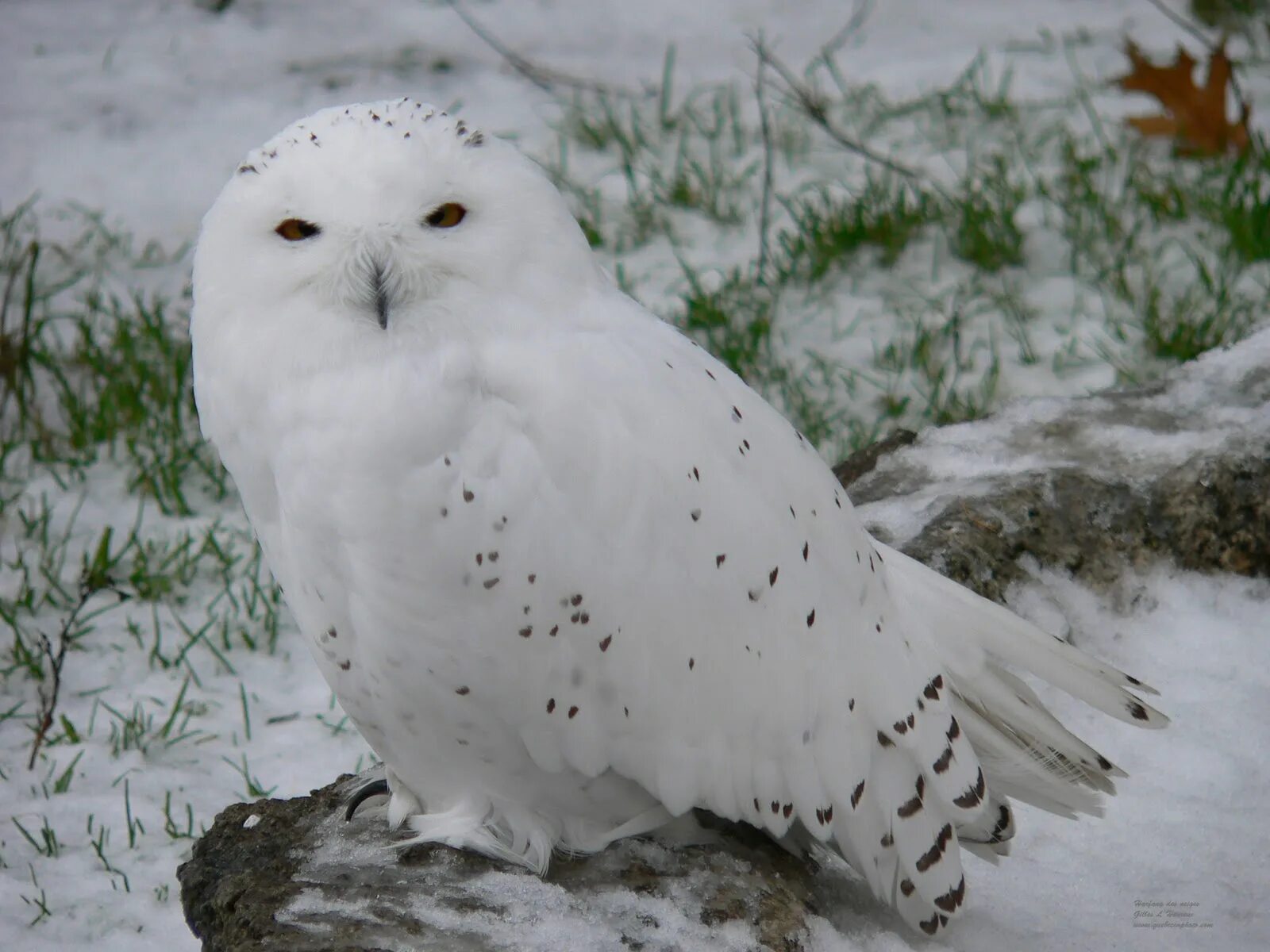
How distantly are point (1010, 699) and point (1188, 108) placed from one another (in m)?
3.53

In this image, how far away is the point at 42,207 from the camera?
5.44 m

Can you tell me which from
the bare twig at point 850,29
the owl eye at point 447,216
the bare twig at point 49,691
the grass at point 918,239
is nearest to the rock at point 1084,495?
the grass at point 918,239

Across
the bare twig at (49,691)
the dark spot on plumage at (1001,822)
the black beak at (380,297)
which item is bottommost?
the bare twig at (49,691)

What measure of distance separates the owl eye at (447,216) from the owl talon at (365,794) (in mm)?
1009

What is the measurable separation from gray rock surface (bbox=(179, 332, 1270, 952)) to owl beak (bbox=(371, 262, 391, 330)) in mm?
861

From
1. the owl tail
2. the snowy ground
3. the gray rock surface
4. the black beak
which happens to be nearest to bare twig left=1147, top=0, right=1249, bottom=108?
the snowy ground

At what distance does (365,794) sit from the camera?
8.45ft

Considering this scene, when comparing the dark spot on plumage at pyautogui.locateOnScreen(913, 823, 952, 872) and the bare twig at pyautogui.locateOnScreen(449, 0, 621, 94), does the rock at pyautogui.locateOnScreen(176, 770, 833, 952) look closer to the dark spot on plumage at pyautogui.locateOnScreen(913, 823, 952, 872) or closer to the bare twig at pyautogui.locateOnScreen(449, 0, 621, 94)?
the dark spot on plumage at pyautogui.locateOnScreen(913, 823, 952, 872)

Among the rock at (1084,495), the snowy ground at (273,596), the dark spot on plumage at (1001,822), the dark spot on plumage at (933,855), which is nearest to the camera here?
the dark spot on plumage at (933,855)

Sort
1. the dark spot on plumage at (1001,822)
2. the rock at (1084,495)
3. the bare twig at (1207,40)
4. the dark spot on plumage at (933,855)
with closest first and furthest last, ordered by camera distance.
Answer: the dark spot on plumage at (933,855)
the dark spot on plumage at (1001,822)
the rock at (1084,495)
the bare twig at (1207,40)

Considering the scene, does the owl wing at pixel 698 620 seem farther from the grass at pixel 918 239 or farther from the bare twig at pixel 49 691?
the grass at pixel 918 239

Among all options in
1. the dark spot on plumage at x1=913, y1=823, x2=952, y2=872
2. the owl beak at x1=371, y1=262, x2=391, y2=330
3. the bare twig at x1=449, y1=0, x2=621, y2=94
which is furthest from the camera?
the bare twig at x1=449, y1=0, x2=621, y2=94

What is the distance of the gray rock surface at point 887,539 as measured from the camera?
220cm

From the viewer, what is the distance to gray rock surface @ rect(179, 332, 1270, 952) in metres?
2.20
